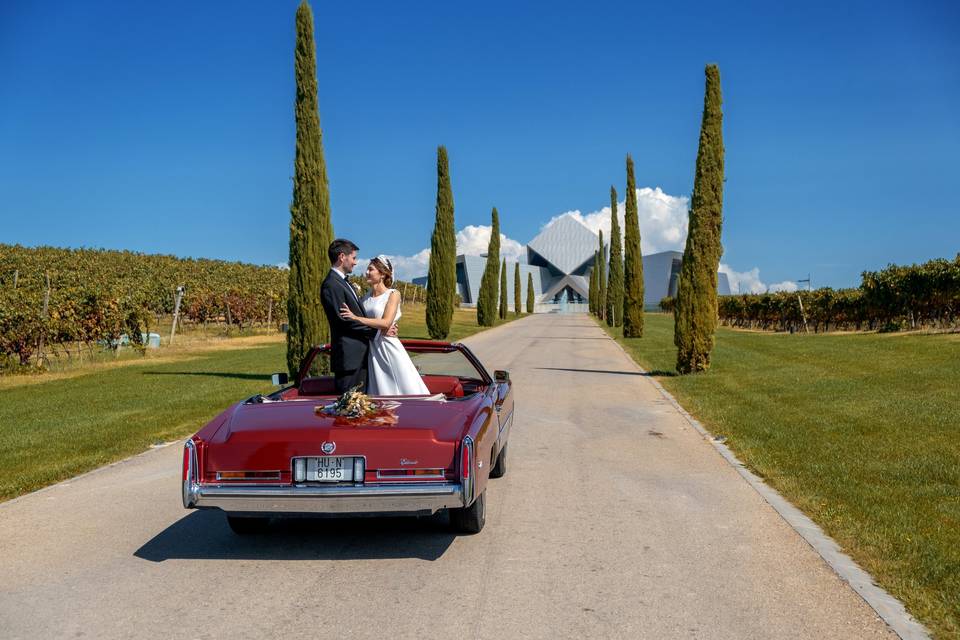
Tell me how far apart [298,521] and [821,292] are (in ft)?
149

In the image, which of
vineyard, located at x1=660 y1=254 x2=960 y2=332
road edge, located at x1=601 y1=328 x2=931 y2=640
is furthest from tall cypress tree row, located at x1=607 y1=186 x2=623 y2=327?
road edge, located at x1=601 y1=328 x2=931 y2=640

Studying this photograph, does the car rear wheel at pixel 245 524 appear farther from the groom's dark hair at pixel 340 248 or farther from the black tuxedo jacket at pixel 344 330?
the groom's dark hair at pixel 340 248

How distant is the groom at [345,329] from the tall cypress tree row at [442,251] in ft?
96.8

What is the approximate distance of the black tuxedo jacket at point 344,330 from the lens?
6062mm

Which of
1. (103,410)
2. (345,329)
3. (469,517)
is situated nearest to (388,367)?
(345,329)

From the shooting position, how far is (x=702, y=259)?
60.0 feet

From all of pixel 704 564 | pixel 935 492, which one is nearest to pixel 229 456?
pixel 704 564

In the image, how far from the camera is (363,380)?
6.23m

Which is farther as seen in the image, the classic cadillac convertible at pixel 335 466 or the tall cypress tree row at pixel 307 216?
the tall cypress tree row at pixel 307 216

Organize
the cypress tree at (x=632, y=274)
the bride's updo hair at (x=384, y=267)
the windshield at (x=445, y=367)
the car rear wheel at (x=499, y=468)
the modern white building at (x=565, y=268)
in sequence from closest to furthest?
the bride's updo hair at (x=384, y=267) → the car rear wheel at (x=499, y=468) → the windshield at (x=445, y=367) → the cypress tree at (x=632, y=274) → the modern white building at (x=565, y=268)

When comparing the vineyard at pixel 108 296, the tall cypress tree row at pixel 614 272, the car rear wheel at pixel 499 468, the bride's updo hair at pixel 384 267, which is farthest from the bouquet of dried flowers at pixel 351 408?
the tall cypress tree row at pixel 614 272

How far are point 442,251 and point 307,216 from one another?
19515 millimetres

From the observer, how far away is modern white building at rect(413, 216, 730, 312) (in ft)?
471

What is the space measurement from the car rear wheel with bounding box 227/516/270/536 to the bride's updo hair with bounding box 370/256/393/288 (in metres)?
1.99
